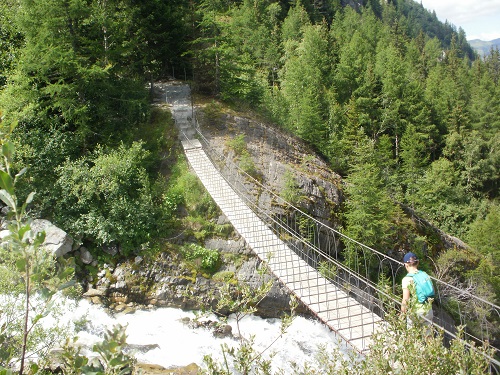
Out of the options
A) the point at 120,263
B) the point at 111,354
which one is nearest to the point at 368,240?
the point at 120,263

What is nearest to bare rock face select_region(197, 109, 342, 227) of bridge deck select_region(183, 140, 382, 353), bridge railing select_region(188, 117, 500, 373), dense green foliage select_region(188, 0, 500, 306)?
bridge railing select_region(188, 117, 500, 373)

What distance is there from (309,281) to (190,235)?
4.48 m

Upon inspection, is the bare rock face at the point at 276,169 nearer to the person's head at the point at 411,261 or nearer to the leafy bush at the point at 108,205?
the leafy bush at the point at 108,205

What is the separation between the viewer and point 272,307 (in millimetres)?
9336

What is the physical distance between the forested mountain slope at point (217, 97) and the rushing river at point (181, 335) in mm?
1910

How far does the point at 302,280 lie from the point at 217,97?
11.4m

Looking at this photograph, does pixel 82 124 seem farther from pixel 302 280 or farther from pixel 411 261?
pixel 411 261

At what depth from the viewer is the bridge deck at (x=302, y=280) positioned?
565cm

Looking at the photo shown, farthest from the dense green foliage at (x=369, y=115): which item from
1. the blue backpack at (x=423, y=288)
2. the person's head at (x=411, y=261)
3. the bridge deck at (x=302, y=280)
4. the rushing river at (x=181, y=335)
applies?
the blue backpack at (x=423, y=288)

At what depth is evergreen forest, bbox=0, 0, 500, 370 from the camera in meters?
10.2

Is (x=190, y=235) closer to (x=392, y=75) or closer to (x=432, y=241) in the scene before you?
(x=432, y=241)

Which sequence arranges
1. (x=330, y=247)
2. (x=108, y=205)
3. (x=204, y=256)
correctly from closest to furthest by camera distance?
(x=204, y=256)
(x=108, y=205)
(x=330, y=247)

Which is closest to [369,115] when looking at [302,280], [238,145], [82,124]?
[238,145]

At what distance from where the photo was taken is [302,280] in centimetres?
685
